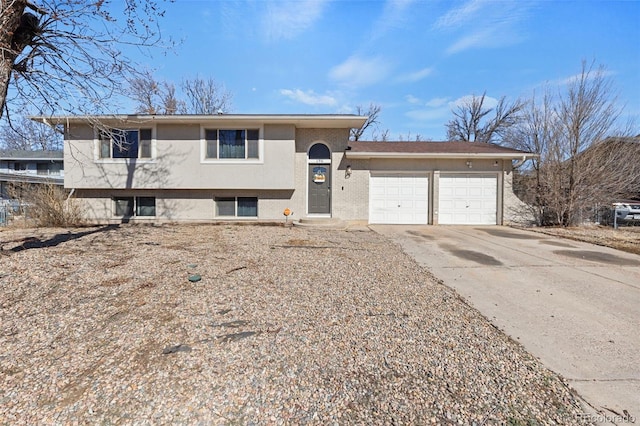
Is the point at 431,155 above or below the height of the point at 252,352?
above

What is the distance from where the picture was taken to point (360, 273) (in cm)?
498

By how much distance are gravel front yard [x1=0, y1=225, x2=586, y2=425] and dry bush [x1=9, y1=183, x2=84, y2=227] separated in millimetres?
5705

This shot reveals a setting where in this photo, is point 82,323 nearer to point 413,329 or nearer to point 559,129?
point 413,329

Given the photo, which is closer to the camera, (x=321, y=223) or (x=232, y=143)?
(x=321, y=223)

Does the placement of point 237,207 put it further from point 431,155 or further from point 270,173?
point 431,155

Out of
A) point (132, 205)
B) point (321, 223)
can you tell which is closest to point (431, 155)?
point (321, 223)

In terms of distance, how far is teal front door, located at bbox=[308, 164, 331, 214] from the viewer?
39.7 ft

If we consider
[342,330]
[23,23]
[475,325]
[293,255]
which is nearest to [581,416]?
[475,325]

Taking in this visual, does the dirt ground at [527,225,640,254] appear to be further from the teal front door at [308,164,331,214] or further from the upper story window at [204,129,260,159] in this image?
the upper story window at [204,129,260,159]

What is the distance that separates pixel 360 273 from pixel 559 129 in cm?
1138

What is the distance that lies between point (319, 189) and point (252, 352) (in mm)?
9839

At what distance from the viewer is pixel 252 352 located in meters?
2.53

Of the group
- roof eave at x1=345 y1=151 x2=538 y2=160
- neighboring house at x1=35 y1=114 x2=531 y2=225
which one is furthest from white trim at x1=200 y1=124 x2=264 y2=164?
roof eave at x1=345 y1=151 x2=538 y2=160

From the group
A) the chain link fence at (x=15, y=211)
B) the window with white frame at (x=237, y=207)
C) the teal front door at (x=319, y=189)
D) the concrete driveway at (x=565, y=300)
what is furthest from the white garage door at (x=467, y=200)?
the chain link fence at (x=15, y=211)
